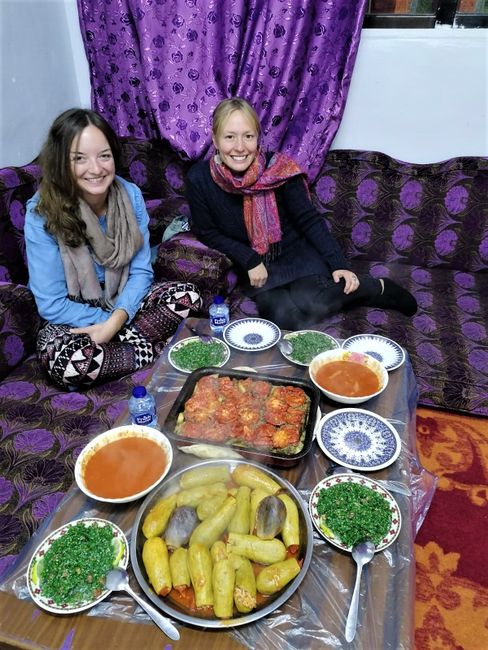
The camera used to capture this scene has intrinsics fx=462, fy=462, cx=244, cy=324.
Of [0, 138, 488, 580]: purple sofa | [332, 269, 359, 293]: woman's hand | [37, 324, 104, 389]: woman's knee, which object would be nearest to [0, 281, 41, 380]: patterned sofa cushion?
[0, 138, 488, 580]: purple sofa

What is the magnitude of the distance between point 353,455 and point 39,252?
1.39m

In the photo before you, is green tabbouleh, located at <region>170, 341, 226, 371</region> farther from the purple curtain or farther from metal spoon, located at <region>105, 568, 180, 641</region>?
the purple curtain

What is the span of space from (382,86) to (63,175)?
169 cm

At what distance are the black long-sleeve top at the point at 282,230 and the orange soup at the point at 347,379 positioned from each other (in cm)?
85

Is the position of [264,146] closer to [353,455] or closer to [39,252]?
[39,252]

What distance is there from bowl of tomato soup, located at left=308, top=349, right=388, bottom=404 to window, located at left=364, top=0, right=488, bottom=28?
186 cm

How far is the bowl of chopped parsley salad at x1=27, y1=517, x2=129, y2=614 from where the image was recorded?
35.2 inches

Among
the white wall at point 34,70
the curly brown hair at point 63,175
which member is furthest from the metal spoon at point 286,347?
the white wall at point 34,70

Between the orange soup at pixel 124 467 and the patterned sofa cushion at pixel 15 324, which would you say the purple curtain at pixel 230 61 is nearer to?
the patterned sofa cushion at pixel 15 324

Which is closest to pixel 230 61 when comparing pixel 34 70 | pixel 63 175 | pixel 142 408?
pixel 34 70

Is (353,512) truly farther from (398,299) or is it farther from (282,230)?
(282,230)

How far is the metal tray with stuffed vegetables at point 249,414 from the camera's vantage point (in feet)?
3.73

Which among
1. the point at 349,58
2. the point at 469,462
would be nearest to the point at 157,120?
the point at 349,58

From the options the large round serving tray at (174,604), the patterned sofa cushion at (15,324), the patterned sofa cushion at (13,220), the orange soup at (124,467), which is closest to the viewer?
the large round serving tray at (174,604)
